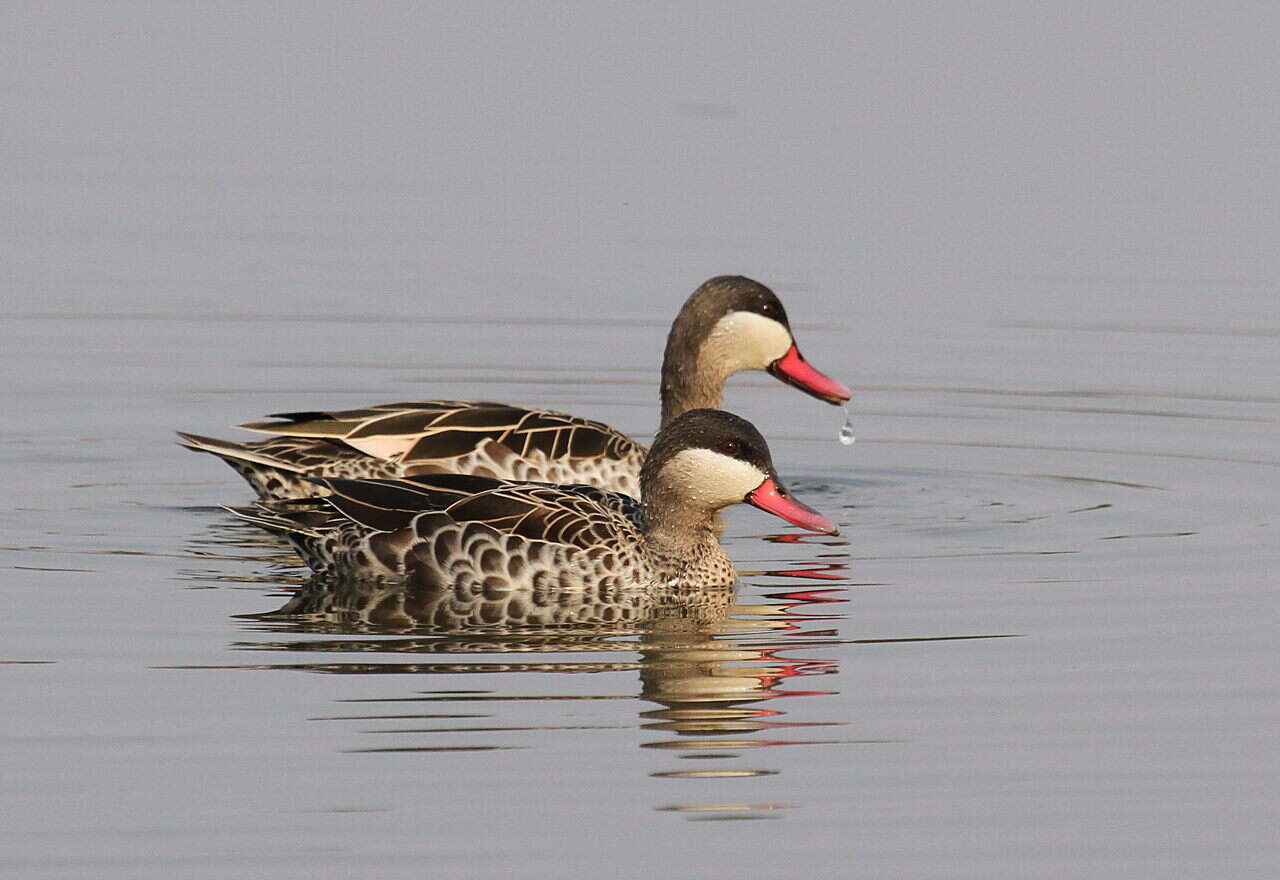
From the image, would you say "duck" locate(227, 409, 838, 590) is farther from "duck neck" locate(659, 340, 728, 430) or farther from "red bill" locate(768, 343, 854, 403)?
"red bill" locate(768, 343, 854, 403)

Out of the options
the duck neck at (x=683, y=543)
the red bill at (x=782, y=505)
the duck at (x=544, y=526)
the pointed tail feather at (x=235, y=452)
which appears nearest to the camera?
the duck at (x=544, y=526)

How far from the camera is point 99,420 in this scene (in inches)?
620

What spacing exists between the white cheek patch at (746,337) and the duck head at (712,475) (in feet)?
9.11

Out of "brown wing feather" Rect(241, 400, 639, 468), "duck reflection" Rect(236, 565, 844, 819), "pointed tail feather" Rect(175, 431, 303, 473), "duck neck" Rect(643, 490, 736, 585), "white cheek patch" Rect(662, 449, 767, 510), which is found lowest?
"duck reflection" Rect(236, 565, 844, 819)

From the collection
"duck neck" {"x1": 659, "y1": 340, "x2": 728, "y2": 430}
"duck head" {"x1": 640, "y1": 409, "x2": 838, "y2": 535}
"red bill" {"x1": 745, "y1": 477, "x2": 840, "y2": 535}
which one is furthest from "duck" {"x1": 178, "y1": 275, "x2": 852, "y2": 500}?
"red bill" {"x1": 745, "y1": 477, "x2": 840, "y2": 535}

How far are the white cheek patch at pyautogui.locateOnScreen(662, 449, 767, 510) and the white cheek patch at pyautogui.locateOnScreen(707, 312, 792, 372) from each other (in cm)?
293

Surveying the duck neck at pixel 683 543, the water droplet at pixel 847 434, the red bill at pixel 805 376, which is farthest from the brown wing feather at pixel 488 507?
the red bill at pixel 805 376

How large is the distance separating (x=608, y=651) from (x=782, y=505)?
1680 mm

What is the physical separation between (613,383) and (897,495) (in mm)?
3161

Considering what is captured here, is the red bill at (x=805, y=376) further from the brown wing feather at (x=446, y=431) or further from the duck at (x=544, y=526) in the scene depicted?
the duck at (x=544, y=526)

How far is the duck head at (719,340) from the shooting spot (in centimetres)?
1490

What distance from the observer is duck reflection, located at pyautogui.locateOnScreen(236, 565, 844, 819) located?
929cm

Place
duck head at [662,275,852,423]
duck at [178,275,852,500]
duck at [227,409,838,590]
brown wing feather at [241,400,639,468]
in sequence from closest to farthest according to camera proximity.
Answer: duck at [227,409,838,590] → duck at [178,275,852,500] → brown wing feather at [241,400,639,468] → duck head at [662,275,852,423]

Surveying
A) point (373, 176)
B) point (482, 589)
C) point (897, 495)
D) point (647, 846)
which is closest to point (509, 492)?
point (482, 589)
